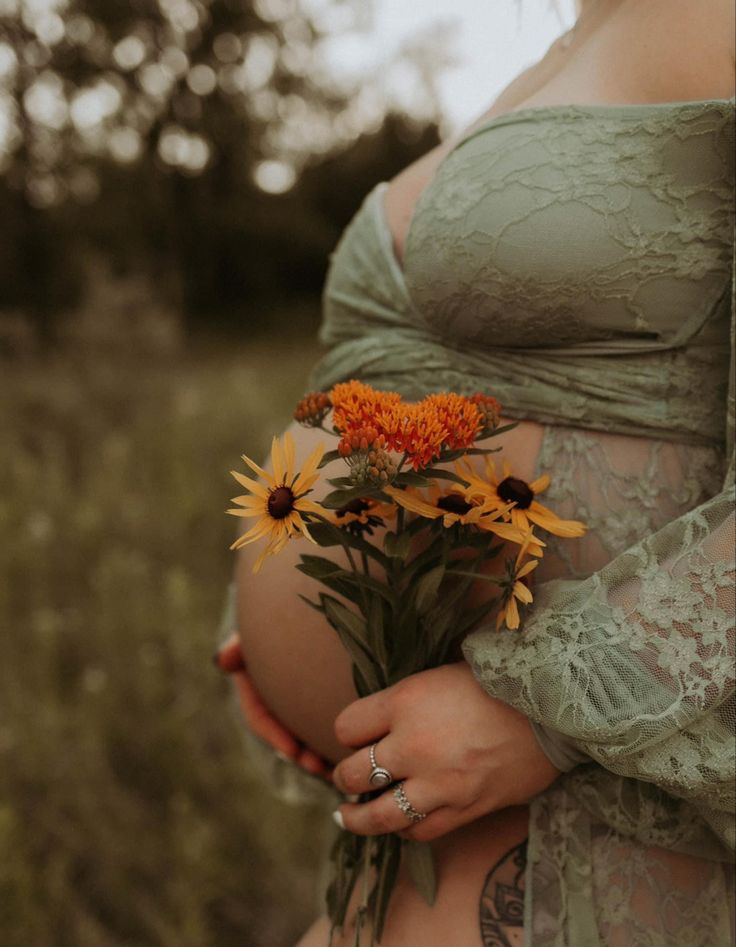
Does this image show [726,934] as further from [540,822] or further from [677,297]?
[677,297]

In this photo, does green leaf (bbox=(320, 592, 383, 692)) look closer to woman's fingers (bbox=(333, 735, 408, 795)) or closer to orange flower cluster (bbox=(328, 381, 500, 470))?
woman's fingers (bbox=(333, 735, 408, 795))

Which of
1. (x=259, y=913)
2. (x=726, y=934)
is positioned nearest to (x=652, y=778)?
(x=726, y=934)

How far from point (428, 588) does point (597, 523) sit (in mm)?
213

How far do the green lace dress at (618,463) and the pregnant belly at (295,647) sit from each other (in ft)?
0.38

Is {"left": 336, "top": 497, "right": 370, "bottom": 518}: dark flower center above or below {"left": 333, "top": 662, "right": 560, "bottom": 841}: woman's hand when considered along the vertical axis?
above

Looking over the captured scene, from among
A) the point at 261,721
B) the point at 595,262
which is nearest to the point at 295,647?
the point at 261,721

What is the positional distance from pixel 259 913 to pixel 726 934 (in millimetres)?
1610

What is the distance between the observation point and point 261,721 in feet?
4.22

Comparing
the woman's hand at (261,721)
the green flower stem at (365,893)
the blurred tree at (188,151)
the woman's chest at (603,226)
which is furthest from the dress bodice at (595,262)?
the blurred tree at (188,151)

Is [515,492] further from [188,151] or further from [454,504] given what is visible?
[188,151]

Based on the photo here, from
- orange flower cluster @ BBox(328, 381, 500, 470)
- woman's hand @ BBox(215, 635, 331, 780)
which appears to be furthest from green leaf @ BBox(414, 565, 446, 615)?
woman's hand @ BBox(215, 635, 331, 780)

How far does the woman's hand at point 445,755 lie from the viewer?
0.81 metres

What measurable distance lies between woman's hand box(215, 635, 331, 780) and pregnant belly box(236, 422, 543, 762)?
0.12 feet

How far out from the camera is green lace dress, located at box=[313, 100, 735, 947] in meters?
0.78
